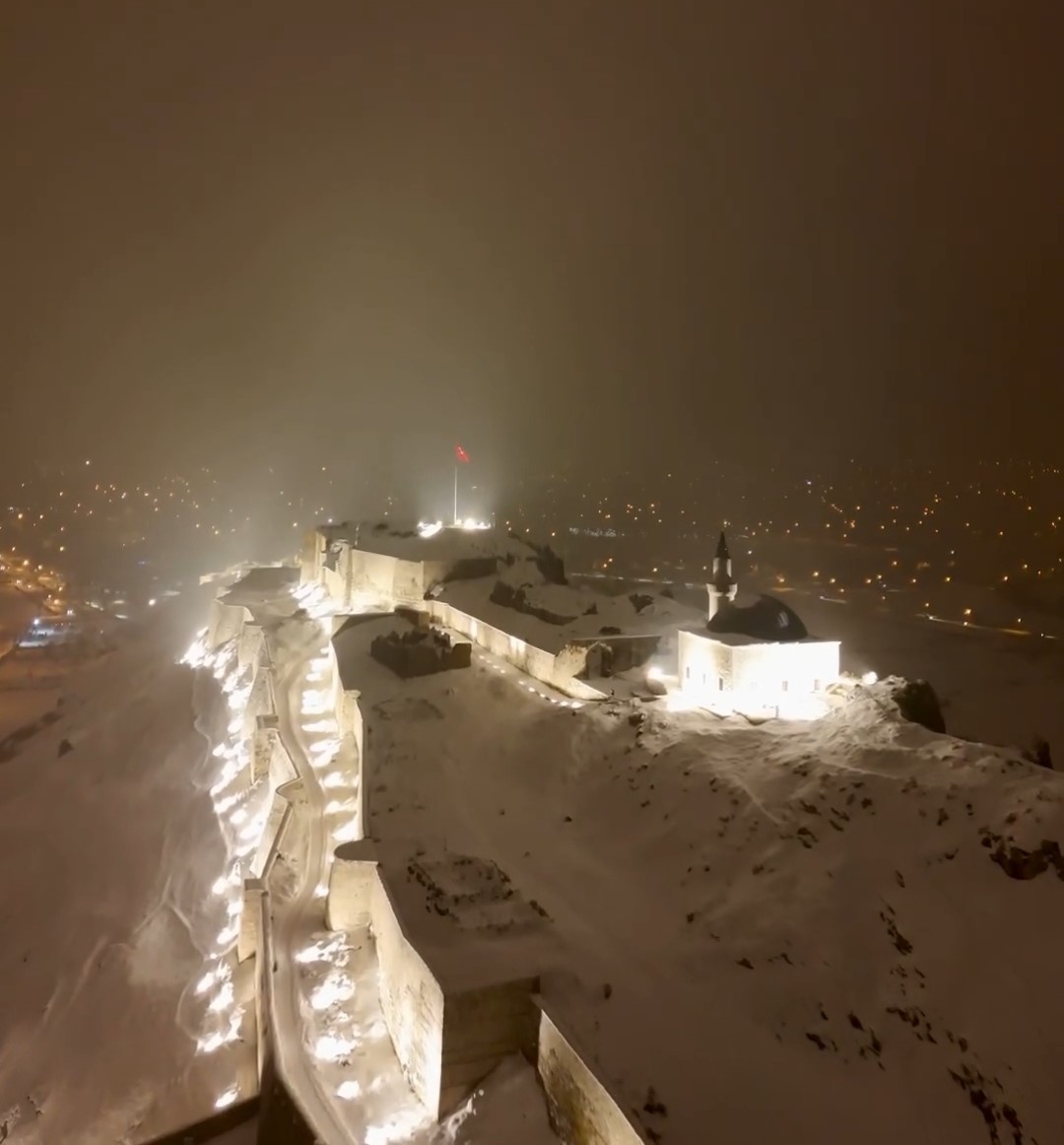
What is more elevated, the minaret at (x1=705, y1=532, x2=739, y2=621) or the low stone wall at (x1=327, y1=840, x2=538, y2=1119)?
the minaret at (x1=705, y1=532, x2=739, y2=621)

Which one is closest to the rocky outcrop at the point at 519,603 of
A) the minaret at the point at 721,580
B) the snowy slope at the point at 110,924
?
the minaret at the point at 721,580

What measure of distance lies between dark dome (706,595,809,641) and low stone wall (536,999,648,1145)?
13495 mm

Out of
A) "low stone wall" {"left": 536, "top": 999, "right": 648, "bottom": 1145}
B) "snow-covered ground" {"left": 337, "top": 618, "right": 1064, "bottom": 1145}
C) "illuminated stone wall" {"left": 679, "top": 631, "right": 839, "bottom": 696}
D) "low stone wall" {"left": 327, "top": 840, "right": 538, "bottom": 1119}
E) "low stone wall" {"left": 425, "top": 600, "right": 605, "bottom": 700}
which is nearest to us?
"low stone wall" {"left": 536, "top": 999, "right": 648, "bottom": 1145}

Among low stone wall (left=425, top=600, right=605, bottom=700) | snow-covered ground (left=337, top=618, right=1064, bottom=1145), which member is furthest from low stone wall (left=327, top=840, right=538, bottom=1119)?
low stone wall (left=425, top=600, right=605, bottom=700)

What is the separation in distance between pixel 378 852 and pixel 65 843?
1736 cm

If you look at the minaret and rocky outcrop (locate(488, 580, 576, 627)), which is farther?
rocky outcrop (locate(488, 580, 576, 627))

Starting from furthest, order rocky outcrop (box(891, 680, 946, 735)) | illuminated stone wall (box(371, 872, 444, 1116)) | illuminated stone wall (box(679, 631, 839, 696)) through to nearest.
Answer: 1. illuminated stone wall (box(679, 631, 839, 696))
2. rocky outcrop (box(891, 680, 946, 735))
3. illuminated stone wall (box(371, 872, 444, 1116))

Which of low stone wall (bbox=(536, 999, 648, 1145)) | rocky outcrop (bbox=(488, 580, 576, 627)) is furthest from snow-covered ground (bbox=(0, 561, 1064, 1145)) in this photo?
rocky outcrop (bbox=(488, 580, 576, 627))

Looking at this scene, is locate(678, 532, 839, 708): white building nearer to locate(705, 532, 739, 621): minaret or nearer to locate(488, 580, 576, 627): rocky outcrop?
locate(705, 532, 739, 621): minaret

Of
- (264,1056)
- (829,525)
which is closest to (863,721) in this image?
(264,1056)

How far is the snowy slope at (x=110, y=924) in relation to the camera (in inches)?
631

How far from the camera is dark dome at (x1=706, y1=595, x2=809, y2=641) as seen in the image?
2248 centimetres

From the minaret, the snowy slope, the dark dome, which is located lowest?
the snowy slope

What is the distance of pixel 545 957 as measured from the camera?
1288 centimetres
